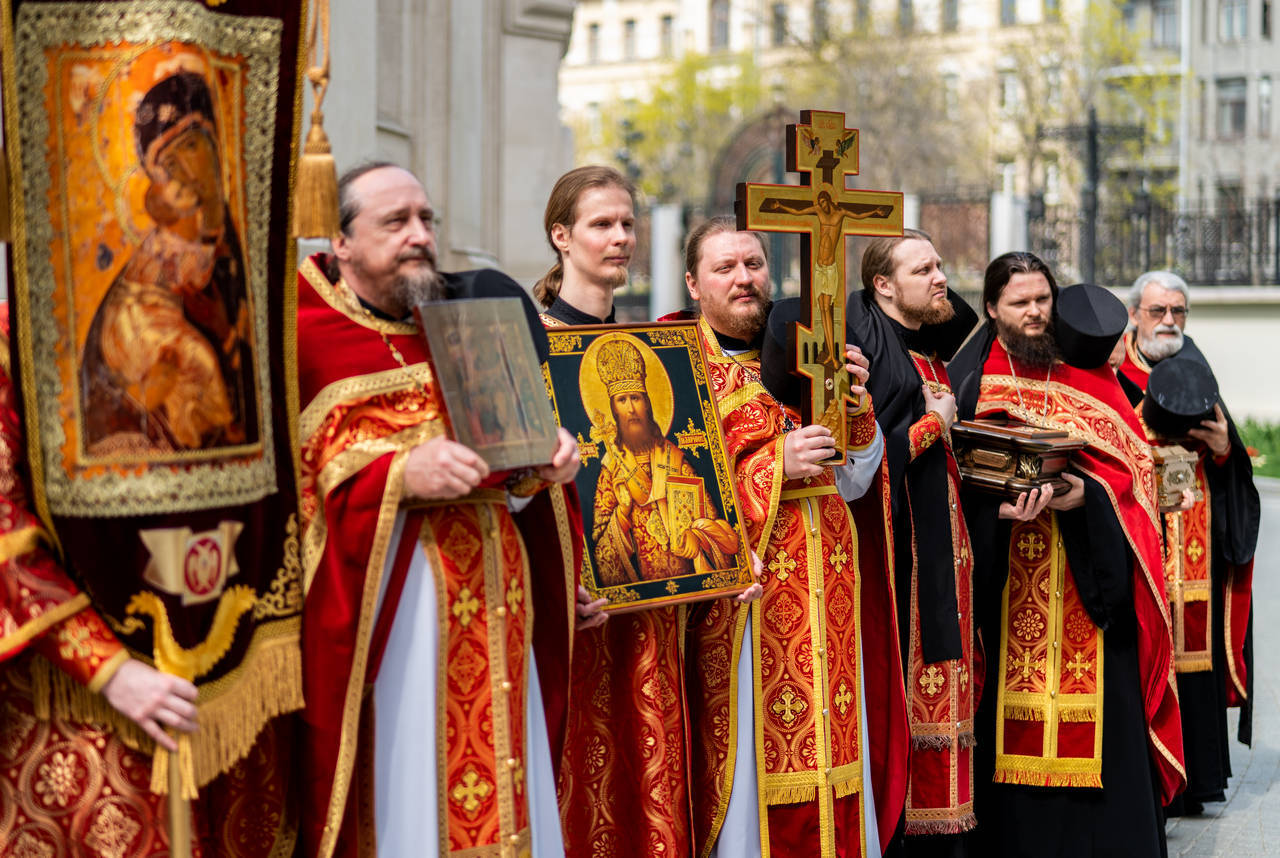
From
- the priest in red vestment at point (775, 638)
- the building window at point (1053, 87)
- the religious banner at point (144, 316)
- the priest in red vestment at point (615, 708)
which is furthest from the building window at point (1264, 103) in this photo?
the religious banner at point (144, 316)

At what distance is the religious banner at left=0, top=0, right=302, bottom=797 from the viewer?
8.93ft

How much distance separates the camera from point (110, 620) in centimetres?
282

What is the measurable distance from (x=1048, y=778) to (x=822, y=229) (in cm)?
236

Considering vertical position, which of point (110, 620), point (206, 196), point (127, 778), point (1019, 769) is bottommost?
point (1019, 769)

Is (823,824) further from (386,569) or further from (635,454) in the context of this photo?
(386,569)

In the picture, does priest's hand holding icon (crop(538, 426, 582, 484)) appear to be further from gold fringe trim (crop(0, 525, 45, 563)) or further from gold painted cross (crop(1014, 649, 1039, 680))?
gold painted cross (crop(1014, 649, 1039, 680))

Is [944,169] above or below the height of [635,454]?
above

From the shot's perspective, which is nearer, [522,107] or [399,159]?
[399,159]

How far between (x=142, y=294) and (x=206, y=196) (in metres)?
0.23

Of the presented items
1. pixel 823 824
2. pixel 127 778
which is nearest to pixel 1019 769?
pixel 823 824

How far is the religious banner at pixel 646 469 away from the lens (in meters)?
3.95

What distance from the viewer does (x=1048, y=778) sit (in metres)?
5.44

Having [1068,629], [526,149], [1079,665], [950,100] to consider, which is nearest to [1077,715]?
[1079,665]

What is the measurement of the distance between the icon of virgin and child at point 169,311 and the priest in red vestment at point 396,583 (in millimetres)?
447
